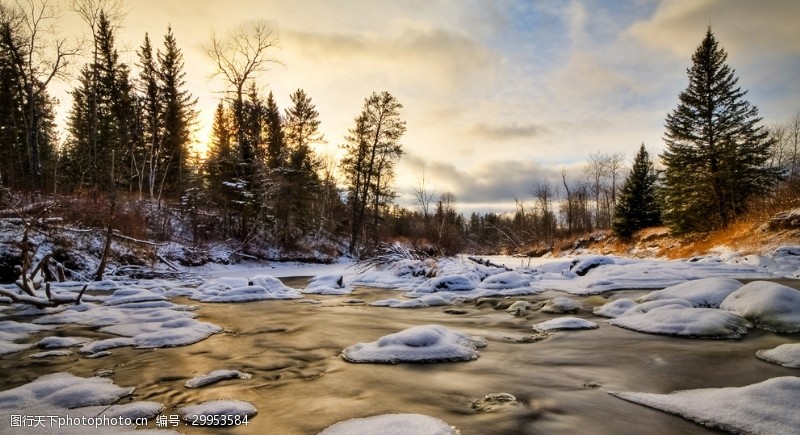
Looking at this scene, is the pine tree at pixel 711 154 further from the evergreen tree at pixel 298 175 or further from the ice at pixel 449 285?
the evergreen tree at pixel 298 175

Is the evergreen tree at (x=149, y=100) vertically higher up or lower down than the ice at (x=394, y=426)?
higher up

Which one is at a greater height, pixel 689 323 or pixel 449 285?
pixel 689 323

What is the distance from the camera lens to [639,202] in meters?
29.4

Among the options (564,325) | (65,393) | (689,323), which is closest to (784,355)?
(689,323)

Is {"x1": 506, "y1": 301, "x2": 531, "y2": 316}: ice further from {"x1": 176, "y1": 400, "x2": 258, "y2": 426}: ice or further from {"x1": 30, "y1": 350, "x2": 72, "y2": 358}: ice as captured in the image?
{"x1": 30, "y1": 350, "x2": 72, "y2": 358}: ice

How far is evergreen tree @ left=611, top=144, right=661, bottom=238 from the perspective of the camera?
29.1m

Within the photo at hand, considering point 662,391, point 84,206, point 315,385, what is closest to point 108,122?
point 84,206

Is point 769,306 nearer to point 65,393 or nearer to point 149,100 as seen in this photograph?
point 65,393

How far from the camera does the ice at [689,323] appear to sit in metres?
4.82

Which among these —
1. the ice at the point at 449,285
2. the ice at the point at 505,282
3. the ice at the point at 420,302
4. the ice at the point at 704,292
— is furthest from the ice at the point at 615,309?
the ice at the point at 449,285

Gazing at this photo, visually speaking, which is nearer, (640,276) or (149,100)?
(640,276)

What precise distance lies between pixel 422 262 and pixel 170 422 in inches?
462

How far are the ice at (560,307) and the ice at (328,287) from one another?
5852 millimetres

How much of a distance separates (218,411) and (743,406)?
12.3 ft
